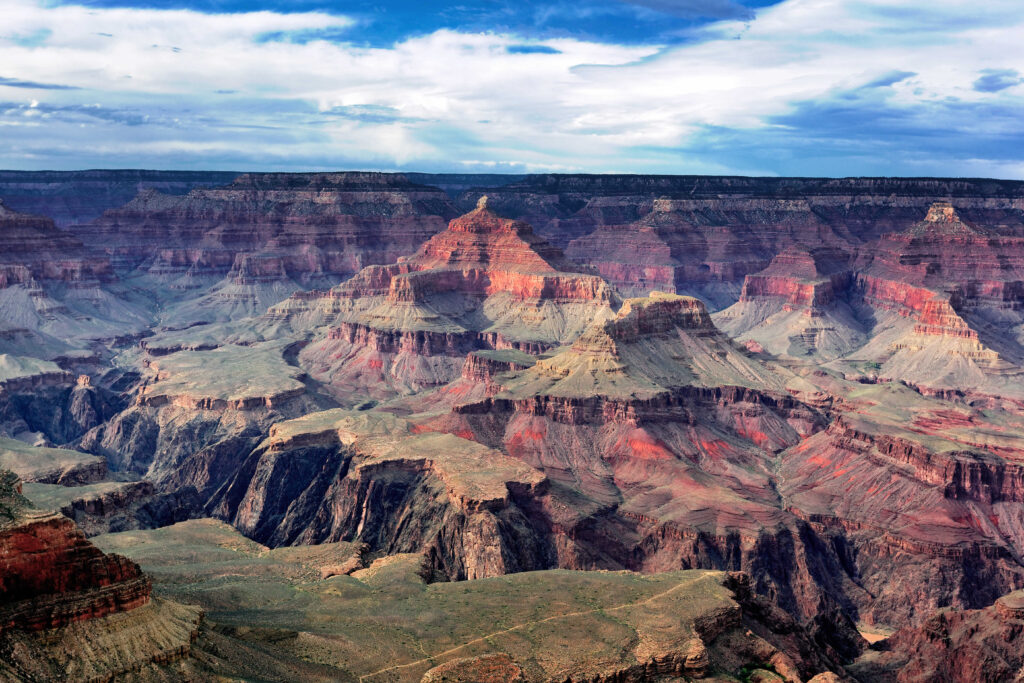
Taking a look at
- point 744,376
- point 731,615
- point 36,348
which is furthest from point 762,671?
point 36,348

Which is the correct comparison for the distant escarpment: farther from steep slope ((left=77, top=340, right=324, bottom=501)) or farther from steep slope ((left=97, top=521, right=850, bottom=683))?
steep slope ((left=77, top=340, right=324, bottom=501))

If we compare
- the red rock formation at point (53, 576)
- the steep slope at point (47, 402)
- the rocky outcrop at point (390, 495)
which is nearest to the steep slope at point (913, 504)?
the rocky outcrop at point (390, 495)

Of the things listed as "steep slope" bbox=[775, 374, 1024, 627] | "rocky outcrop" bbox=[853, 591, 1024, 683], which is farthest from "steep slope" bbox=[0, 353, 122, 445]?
"rocky outcrop" bbox=[853, 591, 1024, 683]

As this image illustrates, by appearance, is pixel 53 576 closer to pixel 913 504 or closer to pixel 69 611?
pixel 69 611

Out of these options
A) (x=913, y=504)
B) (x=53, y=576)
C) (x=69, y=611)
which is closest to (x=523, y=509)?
(x=913, y=504)

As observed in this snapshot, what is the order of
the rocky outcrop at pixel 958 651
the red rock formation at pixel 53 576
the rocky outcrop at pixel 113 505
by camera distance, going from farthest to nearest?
the rocky outcrop at pixel 113 505
the rocky outcrop at pixel 958 651
the red rock formation at pixel 53 576

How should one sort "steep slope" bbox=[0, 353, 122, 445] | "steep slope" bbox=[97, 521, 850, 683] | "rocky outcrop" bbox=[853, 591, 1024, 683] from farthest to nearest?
"steep slope" bbox=[0, 353, 122, 445], "rocky outcrop" bbox=[853, 591, 1024, 683], "steep slope" bbox=[97, 521, 850, 683]

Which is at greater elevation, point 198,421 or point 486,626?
point 486,626

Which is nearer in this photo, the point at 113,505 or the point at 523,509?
the point at 113,505

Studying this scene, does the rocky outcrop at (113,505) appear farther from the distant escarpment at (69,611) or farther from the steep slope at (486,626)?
the distant escarpment at (69,611)

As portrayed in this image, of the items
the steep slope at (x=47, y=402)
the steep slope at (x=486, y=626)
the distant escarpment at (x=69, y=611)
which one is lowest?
the steep slope at (x=47, y=402)

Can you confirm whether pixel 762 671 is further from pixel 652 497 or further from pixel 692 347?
pixel 692 347
